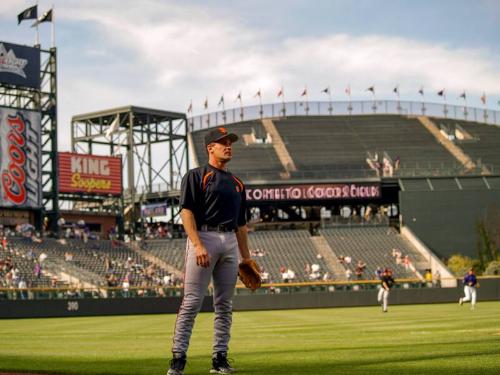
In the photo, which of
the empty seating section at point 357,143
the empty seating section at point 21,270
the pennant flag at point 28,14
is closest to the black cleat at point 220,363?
the empty seating section at point 21,270

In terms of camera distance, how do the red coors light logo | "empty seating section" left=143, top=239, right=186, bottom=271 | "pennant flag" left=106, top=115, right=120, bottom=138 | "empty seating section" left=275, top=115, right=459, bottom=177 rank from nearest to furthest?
the red coors light logo
"empty seating section" left=143, top=239, right=186, bottom=271
"pennant flag" left=106, top=115, right=120, bottom=138
"empty seating section" left=275, top=115, right=459, bottom=177

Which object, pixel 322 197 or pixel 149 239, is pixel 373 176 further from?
pixel 149 239

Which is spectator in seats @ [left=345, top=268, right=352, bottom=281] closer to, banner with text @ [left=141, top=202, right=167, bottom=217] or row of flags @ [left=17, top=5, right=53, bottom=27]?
banner with text @ [left=141, top=202, right=167, bottom=217]

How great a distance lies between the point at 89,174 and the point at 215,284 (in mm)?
55866

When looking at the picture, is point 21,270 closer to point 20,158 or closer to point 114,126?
point 20,158

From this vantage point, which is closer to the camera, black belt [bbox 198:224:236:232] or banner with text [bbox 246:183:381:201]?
black belt [bbox 198:224:236:232]

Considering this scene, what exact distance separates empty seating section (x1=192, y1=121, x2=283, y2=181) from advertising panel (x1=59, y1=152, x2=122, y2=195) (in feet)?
23.8

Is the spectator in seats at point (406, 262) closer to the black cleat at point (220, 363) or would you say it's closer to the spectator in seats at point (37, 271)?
the spectator in seats at point (37, 271)

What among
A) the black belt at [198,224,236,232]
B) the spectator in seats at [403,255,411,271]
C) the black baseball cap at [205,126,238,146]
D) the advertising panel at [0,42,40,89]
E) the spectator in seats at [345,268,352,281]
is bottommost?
the spectator in seats at [345,268,352,281]

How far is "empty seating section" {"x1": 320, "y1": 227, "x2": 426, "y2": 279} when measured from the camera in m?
58.2

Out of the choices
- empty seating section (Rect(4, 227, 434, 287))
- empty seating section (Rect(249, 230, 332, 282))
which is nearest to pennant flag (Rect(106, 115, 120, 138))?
empty seating section (Rect(4, 227, 434, 287))

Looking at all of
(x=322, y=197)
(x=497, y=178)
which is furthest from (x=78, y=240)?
(x=497, y=178)

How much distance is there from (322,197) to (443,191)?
8726mm

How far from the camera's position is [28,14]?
2312 inches
